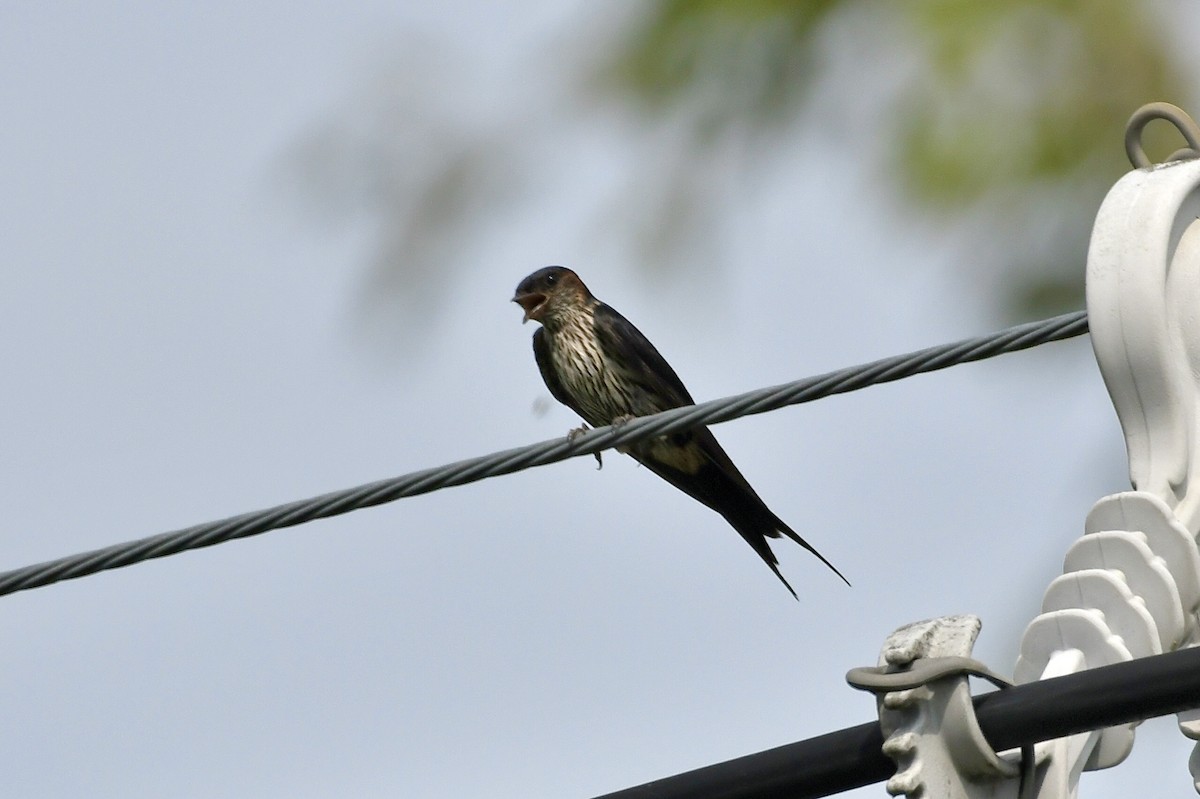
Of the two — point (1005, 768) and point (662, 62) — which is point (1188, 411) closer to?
point (1005, 768)

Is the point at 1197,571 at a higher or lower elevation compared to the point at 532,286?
lower

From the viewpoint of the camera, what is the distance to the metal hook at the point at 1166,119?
3.75 metres

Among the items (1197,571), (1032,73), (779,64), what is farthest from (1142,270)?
(779,64)

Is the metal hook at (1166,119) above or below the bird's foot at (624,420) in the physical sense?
below

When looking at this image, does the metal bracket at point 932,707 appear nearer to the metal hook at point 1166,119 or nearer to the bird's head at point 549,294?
the metal hook at point 1166,119

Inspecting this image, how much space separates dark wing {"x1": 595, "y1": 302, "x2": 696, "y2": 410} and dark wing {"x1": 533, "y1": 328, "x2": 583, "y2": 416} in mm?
228

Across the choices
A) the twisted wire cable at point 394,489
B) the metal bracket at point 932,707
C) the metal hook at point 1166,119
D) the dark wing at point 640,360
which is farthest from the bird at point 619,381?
the metal bracket at point 932,707

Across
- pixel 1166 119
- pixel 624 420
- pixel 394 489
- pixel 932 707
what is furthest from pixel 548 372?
pixel 932 707

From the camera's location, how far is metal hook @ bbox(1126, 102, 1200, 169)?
3.75 meters

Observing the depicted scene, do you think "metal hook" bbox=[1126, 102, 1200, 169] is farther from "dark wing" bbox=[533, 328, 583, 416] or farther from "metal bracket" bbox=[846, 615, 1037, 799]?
"dark wing" bbox=[533, 328, 583, 416]

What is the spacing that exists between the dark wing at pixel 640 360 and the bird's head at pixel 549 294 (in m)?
0.15

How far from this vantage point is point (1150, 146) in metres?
5.83

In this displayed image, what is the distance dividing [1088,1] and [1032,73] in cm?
30

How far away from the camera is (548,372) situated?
7805mm
